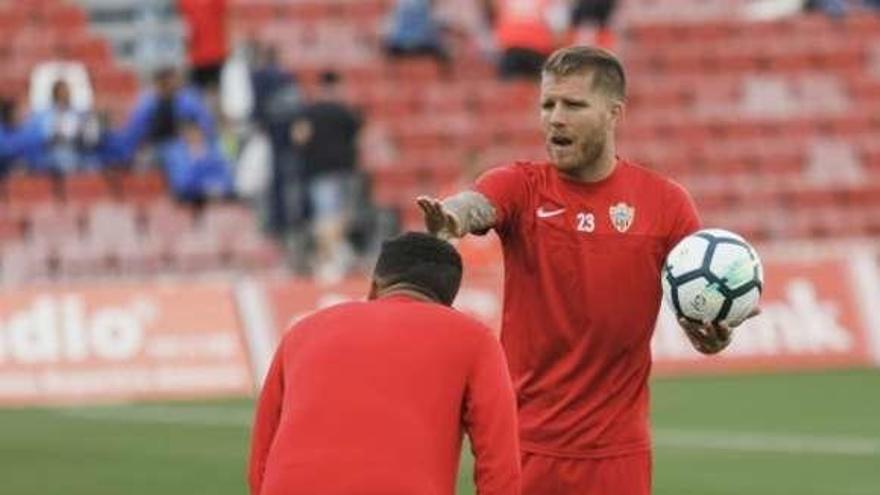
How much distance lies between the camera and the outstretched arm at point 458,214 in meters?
7.34

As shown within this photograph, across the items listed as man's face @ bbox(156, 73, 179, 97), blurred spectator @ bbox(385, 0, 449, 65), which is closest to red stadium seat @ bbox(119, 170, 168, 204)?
man's face @ bbox(156, 73, 179, 97)

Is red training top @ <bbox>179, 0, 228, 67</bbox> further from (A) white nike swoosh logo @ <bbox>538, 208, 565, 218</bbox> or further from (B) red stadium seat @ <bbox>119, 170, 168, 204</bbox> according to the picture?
(A) white nike swoosh logo @ <bbox>538, 208, 565, 218</bbox>

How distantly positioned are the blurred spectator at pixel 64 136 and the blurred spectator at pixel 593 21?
19.9 ft

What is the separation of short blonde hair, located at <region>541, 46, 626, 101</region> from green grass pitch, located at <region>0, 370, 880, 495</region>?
5.95 metres

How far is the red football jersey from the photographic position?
315 inches

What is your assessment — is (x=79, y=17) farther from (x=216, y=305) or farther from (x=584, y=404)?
(x=584, y=404)

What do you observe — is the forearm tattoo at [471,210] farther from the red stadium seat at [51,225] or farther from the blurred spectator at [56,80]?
the blurred spectator at [56,80]

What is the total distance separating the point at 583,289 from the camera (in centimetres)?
800

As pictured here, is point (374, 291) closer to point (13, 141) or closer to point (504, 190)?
point (504, 190)

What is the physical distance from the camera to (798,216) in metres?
26.0

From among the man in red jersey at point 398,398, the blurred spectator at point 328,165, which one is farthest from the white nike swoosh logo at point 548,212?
the blurred spectator at point 328,165

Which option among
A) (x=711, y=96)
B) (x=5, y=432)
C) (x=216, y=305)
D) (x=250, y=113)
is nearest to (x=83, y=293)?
(x=216, y=305)

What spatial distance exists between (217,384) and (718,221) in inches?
291

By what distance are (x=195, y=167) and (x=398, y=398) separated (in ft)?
53.3
